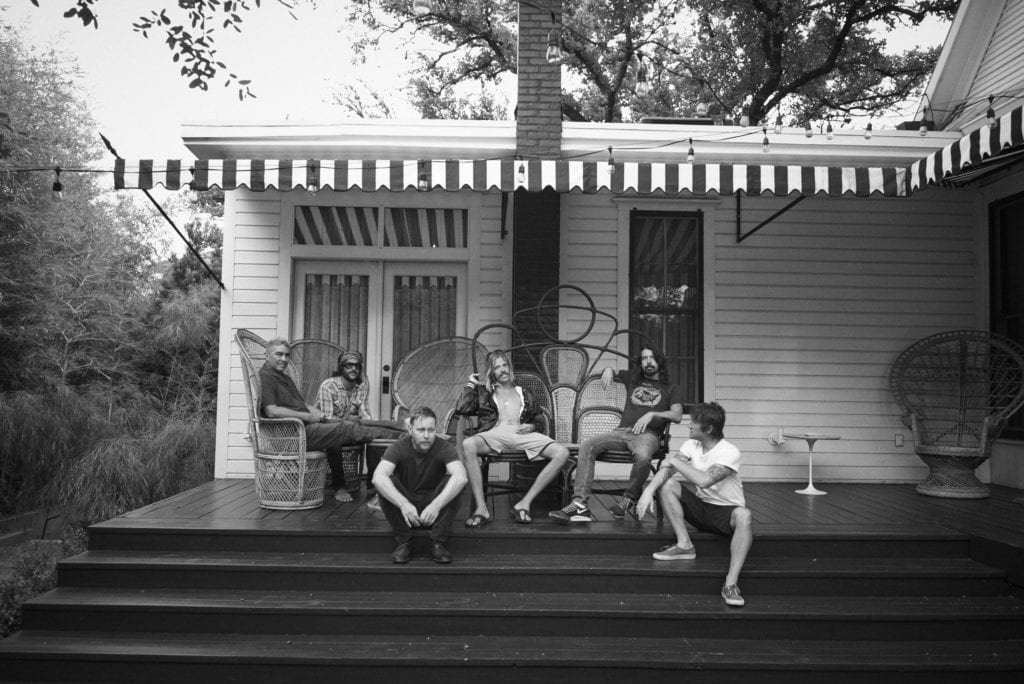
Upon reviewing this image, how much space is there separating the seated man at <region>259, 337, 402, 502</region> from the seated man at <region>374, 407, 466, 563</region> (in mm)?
1025

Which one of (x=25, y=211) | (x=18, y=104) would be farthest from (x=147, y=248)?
(x=25, y=211)

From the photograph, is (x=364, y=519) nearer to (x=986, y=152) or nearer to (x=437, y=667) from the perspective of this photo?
(x=437, y=667)

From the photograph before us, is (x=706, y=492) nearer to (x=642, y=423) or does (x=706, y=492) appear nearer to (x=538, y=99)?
(x=642, y=423)

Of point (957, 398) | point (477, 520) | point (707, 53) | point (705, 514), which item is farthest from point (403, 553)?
point (707, 53)

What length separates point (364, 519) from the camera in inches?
173

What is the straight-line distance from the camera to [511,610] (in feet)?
11.6

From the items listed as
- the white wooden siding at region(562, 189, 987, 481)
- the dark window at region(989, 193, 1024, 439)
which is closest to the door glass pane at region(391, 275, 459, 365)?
the white wooden siding at region(562, 189, 987, 481)

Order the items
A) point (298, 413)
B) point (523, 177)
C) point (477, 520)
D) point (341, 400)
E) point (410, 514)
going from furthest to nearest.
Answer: point (341, 400) → point (523, 177) → point (298, 413) → point (477, 520) → point (410, 514)

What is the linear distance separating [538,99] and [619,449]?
279 cm

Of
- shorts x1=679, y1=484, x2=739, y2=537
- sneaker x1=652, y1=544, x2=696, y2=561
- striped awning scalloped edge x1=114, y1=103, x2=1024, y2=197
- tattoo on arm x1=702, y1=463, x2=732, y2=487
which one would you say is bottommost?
sneaker x1=652, y1=544, x2=696, y2=561

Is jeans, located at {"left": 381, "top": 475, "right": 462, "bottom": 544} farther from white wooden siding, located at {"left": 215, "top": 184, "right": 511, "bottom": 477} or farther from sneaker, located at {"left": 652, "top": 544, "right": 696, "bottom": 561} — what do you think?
white wooden siding, located at {"left": 215, "top": 184, "right": 511, "bottom": 477}

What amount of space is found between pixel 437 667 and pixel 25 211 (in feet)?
26.5

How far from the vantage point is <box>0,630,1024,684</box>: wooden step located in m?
3.29

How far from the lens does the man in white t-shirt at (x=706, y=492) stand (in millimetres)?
3736
